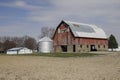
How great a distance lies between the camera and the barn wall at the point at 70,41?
3004 inches

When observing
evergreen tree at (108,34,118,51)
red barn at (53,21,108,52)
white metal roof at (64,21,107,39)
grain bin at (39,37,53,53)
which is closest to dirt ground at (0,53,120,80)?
red barn at (53,21,108,52)

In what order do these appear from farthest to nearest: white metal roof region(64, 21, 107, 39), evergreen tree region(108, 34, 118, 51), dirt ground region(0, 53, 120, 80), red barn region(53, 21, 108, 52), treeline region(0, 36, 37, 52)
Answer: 1. treeline region(0, 36, 37, 52)
2. evergreen tree region(108, 34, 118, 51)
3. white metal roof region(64, 21, 107, 39)
4. red barn region(53, 21, 108, 52)
5. dirt ground region(0, 53, 120, 80)

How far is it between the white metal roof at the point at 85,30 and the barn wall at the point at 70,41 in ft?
4.20

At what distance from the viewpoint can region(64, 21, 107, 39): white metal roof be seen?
76625mm

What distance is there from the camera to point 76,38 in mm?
75875

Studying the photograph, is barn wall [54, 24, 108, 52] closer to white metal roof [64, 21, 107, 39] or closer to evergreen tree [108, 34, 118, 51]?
white metal roof [64, 21, 107, 39]

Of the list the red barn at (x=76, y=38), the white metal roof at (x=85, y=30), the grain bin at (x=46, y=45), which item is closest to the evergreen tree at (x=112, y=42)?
the white metal roof at (x=85, y=30)

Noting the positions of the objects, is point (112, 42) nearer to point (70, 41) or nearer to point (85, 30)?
point (85, 30)

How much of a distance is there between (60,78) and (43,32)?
12896cm

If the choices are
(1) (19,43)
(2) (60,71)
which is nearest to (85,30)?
(2) (60,71)

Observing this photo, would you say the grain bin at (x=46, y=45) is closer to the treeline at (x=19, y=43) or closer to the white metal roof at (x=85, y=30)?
the white metal roof at (x=85, y=30)

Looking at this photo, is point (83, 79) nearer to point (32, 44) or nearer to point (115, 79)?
point (115, 79)

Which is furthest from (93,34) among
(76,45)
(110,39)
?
(110,39)

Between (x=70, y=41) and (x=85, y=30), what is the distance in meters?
6.93
